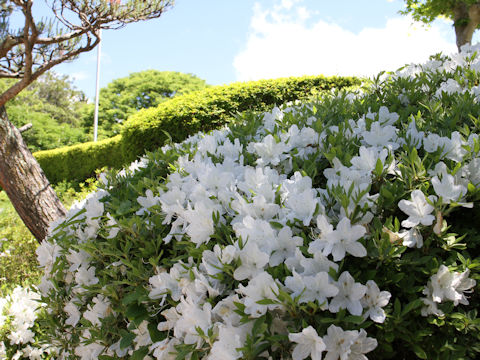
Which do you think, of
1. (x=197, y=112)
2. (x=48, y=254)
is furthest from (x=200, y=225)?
(x=197, y=112)

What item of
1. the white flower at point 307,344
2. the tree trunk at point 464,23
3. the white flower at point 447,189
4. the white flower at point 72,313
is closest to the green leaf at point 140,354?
the white flower at point 72,313

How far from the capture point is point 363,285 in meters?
0.99

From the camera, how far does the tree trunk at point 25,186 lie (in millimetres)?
4598

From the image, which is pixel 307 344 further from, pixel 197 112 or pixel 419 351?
pixel 197 112

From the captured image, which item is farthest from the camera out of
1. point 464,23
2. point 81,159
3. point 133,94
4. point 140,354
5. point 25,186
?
point 133,94

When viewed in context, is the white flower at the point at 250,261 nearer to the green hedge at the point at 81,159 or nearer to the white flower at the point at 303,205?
the white flower at the point at 303,205

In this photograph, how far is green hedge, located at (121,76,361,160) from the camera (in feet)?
24.2

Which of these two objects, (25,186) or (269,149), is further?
(25,186)

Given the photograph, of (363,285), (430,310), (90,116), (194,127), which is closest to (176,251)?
(363,285)

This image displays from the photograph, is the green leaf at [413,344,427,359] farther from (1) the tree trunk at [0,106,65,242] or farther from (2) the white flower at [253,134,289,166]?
(1) the tree trunk at [0,106,65,242]

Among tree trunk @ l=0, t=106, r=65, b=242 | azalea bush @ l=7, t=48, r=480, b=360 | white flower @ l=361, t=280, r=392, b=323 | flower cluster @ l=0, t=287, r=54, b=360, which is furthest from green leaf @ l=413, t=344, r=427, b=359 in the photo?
tree trunk @ l=0, t=106, r=65, b=242

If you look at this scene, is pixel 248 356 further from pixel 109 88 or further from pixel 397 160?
pixel 109 88

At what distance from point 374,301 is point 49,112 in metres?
Result: 38.2

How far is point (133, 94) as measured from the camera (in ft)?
103
